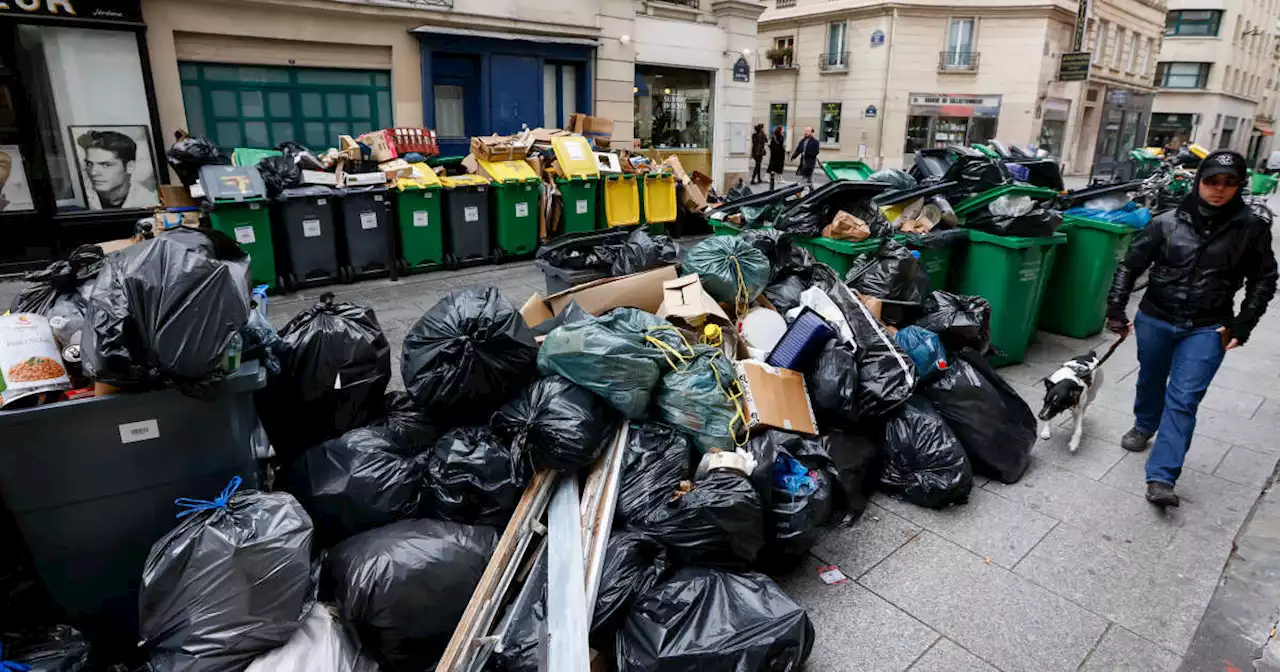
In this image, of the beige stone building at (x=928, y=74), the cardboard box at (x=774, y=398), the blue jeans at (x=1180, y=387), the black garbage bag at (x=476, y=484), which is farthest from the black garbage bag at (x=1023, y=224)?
the beige stone building at (x=928, y=74)

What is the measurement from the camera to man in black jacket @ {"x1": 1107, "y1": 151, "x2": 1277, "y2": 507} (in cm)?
336

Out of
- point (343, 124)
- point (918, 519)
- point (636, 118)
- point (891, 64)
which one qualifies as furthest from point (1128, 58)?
point (918, 519)

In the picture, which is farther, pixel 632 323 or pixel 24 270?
pixel 24 270

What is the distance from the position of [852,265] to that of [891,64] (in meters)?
25.0

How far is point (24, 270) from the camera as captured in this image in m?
7.67

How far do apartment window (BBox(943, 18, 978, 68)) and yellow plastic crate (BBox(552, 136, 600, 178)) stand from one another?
2235cm

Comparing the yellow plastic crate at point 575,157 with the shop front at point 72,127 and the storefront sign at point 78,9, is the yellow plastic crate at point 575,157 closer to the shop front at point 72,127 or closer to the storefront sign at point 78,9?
the shop front at point 72,127

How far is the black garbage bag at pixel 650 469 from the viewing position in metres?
2.80

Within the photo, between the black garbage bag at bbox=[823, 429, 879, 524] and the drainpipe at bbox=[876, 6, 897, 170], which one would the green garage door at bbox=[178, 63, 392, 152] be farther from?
the drainpipe at bbox=[876, 6, 897, 170]

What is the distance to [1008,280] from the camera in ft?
16.8

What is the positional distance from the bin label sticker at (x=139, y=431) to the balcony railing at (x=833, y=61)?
95.2ft

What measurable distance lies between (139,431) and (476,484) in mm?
1086

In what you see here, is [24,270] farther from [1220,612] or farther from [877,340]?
[1220,612]

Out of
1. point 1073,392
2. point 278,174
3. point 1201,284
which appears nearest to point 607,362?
point 1073,392
